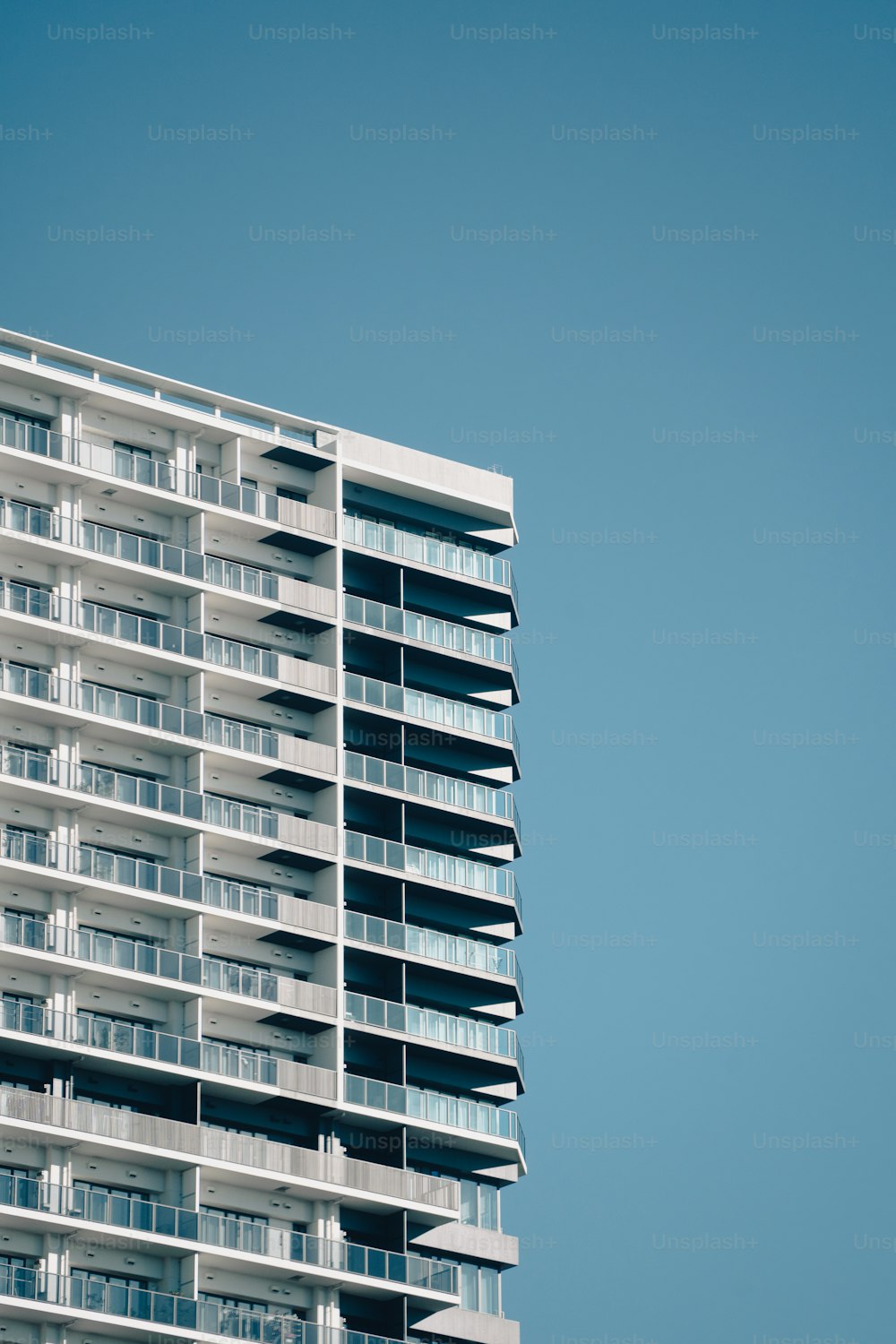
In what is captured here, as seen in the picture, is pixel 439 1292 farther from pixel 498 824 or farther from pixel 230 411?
pixel 230 411

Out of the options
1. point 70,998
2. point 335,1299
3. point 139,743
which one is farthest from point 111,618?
point 335,1299

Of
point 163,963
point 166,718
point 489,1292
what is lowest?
point 489,1292

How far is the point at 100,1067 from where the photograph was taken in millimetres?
99812

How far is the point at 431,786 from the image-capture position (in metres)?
111

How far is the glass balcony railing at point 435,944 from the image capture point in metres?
107

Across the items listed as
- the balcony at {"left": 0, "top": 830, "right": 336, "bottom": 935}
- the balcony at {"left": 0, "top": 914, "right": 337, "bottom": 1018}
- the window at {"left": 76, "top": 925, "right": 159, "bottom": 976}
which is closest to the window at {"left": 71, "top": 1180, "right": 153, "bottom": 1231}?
the window at {"left": 76, "top": 925, "right": 159, "bottom": 976}

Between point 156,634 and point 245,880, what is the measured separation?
8300mm

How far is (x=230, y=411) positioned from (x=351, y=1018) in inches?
818

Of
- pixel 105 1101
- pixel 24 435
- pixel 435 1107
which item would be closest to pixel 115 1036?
pixel 105 1101

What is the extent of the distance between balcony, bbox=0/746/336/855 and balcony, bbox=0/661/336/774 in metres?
1.71

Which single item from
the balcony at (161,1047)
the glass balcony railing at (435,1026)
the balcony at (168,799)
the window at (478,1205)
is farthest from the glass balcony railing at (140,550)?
the window at (478,1205)

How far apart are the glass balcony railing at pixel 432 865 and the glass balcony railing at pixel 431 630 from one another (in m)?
7.19

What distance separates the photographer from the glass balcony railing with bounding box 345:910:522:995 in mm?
107438

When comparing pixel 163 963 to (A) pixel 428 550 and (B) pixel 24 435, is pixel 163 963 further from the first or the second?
(A) pixel 428 550
